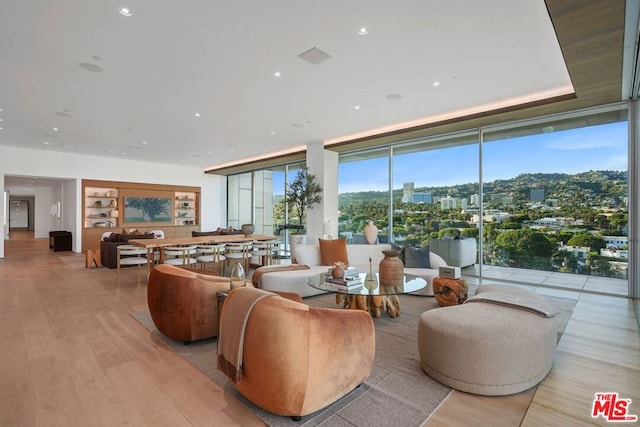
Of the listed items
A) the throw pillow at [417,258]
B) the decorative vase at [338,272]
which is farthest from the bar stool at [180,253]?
the throw pillow at [417,258]

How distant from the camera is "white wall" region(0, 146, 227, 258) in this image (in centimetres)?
934

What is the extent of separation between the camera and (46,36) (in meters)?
3.42

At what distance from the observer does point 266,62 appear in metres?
4.01

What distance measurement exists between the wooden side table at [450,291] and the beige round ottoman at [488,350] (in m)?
1.49

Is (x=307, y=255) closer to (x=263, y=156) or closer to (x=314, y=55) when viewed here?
(x=314, y=55)

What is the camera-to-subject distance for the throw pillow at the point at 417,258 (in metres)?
5.13

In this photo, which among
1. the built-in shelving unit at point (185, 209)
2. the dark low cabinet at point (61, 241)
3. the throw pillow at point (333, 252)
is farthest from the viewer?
the built-in shelving unit at point (185, 209)

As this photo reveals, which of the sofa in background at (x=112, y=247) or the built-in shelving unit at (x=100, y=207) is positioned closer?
the sofa in background at (x=112, y=247)

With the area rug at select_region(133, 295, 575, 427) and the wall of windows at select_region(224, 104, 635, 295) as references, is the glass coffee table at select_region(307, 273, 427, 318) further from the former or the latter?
the wall of windows at select_region(224, 104, 635, 295)

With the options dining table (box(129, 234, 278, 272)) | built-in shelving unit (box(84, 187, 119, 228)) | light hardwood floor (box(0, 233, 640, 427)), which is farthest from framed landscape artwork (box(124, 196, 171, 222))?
light hardwood floor (box(0, 233, 640, 427))

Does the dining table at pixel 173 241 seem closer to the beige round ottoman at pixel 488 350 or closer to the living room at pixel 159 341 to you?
the living room at pixel 159 341

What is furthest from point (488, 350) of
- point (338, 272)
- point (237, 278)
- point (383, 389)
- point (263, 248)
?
point (263, 248)

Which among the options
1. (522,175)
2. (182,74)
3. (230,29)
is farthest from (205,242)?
(522,175)

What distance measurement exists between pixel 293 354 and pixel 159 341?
2.06 meters
